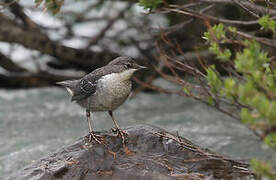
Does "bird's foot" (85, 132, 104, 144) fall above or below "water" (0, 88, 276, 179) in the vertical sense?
above

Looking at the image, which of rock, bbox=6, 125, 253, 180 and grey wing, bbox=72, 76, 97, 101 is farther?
grey wing, bbox=72, 76, 97, 101

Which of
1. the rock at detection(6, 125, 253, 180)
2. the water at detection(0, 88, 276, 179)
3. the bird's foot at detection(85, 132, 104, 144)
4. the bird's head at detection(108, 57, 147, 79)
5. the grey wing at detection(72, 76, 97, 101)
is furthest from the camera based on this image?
the water at detection(0, 88, 276, 179)

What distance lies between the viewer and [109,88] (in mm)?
4684

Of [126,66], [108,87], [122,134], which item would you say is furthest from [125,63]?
[122,134]

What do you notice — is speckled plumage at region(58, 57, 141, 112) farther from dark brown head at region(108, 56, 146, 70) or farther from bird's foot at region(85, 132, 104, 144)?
bird's foot at region(85, 132, 104, 144)

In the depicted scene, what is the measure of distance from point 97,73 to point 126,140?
770mm

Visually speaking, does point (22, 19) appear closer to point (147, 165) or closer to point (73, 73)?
point (73, 73)

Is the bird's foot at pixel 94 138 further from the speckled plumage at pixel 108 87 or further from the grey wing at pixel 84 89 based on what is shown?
the grey wing at pixel 84 89

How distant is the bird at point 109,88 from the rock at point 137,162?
0.50 ft

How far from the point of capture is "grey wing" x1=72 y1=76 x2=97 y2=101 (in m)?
4.91

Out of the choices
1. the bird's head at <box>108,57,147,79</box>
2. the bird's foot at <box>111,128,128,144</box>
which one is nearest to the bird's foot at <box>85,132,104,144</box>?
the bird's foot at <box>111,128,128,144</box>

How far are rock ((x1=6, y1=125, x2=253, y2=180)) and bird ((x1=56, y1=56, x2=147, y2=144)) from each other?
15 centimetres

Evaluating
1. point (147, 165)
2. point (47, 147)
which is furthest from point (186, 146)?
point (47, 147)

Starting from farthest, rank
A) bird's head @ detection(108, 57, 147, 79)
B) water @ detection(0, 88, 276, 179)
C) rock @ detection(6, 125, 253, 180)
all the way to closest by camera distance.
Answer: water @ detection(0, 88, 276, 179), bird's head @ detection(108, 57, 147, 79), rock @ detection(6, 125, 253, 180)
